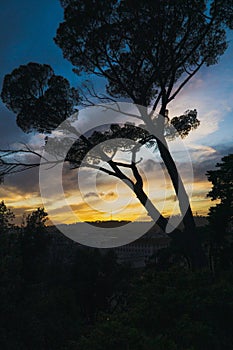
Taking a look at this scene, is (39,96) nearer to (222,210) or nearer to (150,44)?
(150,44)

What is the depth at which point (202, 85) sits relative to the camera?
14.6 m

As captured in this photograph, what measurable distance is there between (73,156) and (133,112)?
2745 mm

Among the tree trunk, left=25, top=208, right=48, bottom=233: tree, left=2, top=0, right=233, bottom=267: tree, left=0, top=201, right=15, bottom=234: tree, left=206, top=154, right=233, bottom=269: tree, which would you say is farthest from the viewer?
left=206, top=154, right=233, bottom=269: tree

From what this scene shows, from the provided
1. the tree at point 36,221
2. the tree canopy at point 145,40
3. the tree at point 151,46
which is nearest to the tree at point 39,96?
the tree at point 151,46

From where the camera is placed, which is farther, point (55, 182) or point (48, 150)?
point (55, 182)

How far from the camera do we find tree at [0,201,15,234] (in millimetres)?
12571

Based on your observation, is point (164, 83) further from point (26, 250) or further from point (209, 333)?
point (209, 333)

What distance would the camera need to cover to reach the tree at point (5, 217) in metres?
12.6

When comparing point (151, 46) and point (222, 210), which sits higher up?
point (151, 46)

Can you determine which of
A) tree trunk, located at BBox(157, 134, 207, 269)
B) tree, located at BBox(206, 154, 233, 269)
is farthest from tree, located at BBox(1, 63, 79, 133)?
tree, located at BBox(206, 154, 233, 269)

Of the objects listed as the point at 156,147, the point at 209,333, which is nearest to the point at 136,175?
the point at 156,147

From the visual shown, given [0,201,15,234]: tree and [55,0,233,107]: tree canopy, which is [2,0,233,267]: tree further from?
[0,201,15,234]: tree

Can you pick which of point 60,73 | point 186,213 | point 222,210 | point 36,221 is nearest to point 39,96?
point 60,73

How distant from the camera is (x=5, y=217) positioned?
1303 cm
